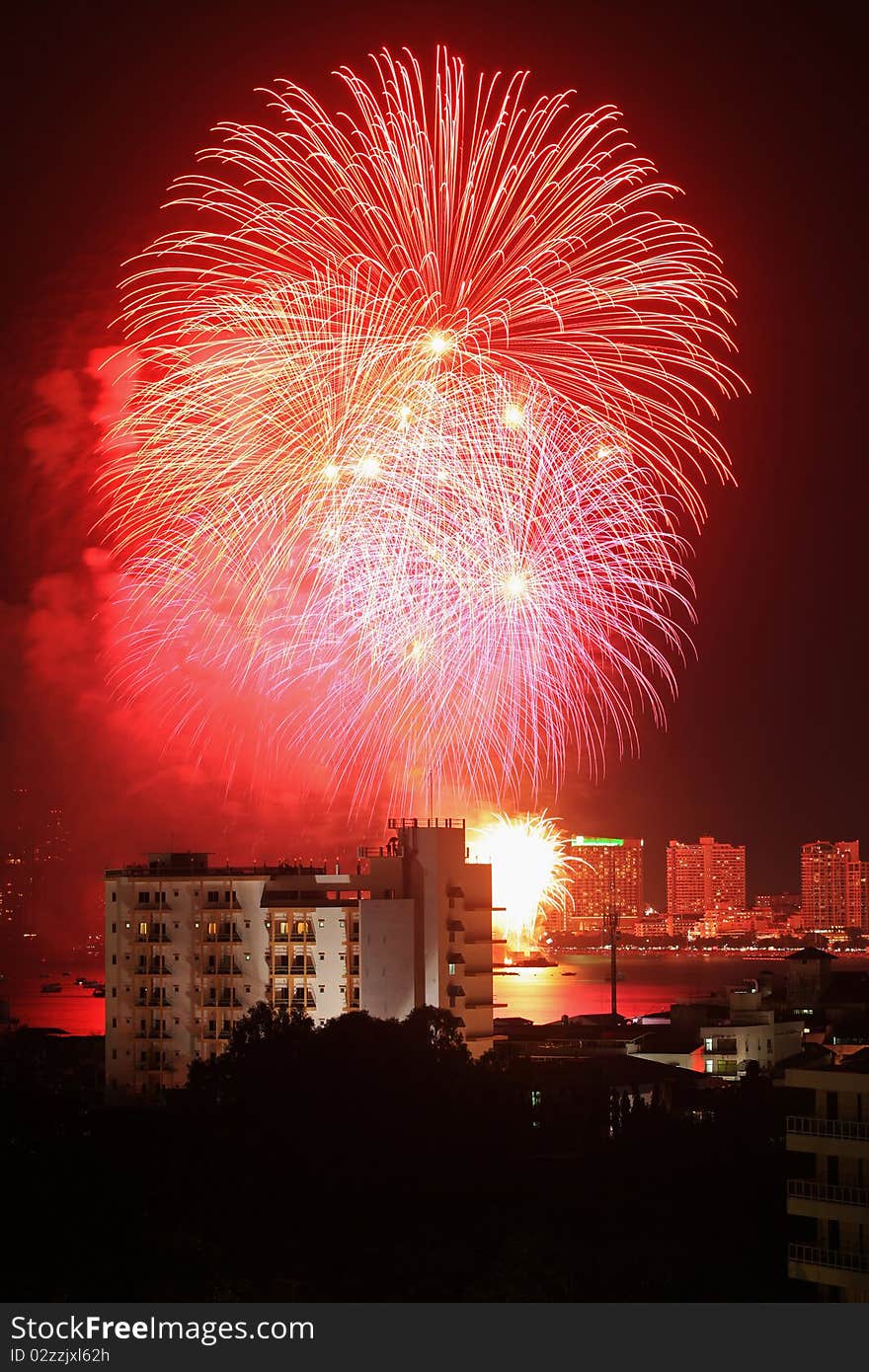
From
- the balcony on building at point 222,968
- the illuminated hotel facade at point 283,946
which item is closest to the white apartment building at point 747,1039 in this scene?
the illuminated hotel facade at point 283,946

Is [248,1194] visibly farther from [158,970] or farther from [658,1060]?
[658,1060]

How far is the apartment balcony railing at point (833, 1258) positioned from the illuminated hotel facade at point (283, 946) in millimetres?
11443

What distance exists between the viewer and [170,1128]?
19.8m

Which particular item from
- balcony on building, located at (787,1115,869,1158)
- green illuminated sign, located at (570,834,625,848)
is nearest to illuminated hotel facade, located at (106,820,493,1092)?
balcony on building, located at (787,1115,869,1158)

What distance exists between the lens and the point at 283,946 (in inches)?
1101

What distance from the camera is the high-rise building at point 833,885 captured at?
6235 inches

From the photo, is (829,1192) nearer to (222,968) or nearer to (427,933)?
(427,933)

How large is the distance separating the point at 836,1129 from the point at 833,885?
150001mm

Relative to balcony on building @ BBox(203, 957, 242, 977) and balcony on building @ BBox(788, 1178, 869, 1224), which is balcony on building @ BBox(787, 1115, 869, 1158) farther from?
balcony on building @ BBox(203, 957, 242, 977)

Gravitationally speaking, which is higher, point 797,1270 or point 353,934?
point 353,934

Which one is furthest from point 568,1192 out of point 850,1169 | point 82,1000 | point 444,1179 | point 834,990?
point 82,1000

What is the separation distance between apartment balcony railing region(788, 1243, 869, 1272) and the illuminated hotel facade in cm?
1144

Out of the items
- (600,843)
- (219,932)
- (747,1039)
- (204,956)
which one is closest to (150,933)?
(204,956)

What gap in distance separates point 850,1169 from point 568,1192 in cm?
421
